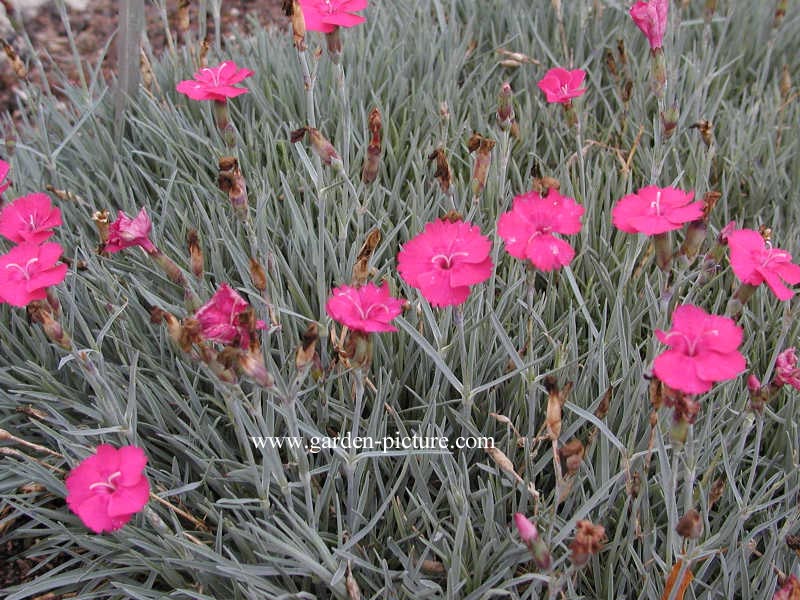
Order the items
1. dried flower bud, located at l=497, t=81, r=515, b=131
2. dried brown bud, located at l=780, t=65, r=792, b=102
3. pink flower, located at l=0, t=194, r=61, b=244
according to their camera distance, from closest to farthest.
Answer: pink flower, located at l=0, t=194, r=61, b=244 < dried flower bud, located at l=497, t=81, r=515, b=131 < dried brown bud, located at l=780, t=65, r=792, b=102

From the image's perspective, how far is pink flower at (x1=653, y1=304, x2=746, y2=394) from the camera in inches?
34.6

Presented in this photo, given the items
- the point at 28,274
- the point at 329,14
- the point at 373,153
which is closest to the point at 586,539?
the point at 373,153

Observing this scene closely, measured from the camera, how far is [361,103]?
193 centimetres

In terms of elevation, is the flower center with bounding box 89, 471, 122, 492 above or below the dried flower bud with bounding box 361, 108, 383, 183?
below

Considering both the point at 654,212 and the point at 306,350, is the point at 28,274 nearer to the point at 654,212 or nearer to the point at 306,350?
the point at 306,350

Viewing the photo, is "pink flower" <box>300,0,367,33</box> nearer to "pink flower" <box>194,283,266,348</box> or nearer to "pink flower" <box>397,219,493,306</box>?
"pink flower" <box>397,219,493,306</box>

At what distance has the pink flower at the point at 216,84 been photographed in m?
1.40

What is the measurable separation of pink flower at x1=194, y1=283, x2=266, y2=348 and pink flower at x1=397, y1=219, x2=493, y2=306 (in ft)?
0.73

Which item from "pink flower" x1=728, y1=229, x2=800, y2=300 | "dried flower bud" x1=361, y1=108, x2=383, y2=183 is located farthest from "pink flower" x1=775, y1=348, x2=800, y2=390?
"dried flower bud" x1=361, y1=108, x2=383, y2=183

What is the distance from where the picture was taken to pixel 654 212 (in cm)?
109

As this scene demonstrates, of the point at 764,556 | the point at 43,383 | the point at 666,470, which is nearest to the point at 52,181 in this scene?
the point at 43,383

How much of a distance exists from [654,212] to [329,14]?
0.66 metres

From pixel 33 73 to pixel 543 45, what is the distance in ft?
6.57

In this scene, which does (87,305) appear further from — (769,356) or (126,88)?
(769,356)
